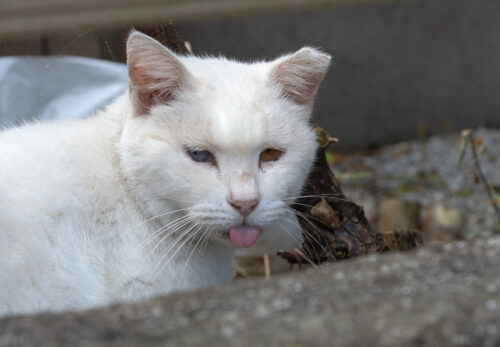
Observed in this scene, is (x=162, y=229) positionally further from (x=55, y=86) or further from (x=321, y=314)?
(x=55, y=86)

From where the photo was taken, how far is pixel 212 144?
5.92 ft

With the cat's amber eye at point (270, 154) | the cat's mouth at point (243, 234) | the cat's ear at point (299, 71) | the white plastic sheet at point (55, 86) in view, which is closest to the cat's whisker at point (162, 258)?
the cat's mouth at point (243, 234)

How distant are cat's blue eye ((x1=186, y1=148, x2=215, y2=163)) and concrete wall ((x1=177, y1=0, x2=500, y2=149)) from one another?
3401mm

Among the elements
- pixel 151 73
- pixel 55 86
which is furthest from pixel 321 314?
pixel 55 86

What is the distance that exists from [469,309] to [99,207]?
1.22 meters

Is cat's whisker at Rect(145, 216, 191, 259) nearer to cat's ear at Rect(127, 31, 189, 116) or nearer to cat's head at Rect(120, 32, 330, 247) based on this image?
cat's head at Rect(120, 32, 330, 247)

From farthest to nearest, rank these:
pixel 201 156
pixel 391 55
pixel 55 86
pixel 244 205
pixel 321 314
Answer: pixel 391 55 → pixel 55 86 → pixel 201 156 → pixel 244 205 → pixel 321 314

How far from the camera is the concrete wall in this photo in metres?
5.11

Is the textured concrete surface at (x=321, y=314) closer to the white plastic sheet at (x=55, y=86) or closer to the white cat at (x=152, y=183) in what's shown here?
the white cat at (x=152, y=183)

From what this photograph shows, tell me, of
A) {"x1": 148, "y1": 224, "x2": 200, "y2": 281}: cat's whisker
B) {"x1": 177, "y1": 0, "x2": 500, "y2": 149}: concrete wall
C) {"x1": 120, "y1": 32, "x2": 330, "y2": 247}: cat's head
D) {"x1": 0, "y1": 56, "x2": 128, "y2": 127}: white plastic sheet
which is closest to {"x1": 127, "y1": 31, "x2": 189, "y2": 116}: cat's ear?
{"x1": 120, "y1": 32, "x2": 330, "y2": 247}: cat's head

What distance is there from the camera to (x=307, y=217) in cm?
219

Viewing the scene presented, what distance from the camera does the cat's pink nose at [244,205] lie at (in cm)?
173

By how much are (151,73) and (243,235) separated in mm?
607

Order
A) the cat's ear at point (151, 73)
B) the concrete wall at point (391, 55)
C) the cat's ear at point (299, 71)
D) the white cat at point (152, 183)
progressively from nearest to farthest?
the white cat at point (152, 183) → the cat's ear at point (151, 73) → the cat's ear at point (299, 71) → the concrete wall at point (391, 55)
